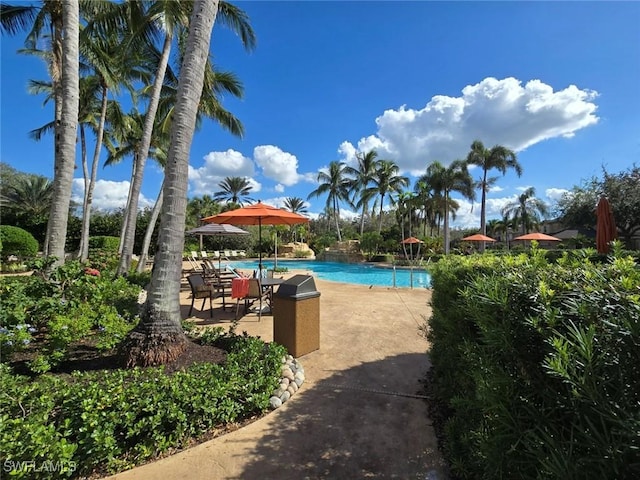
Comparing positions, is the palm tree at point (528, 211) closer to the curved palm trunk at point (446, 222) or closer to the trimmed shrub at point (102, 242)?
the curved palm trunk at point (446, 222)

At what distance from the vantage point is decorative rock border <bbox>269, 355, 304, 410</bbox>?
3137mm

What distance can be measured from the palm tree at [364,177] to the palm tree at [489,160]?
8889 mm

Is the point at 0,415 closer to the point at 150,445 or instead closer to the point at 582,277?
the point at 150,445

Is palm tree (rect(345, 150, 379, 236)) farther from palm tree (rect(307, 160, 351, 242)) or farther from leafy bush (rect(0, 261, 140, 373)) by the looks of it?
leafy bush (rect(0, 261, 140, 373))

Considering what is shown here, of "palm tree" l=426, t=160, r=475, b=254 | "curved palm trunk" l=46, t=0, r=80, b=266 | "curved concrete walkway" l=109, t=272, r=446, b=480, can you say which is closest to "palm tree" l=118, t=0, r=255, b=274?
"curved palm trunk" l=46, t=0, r=80, b=266

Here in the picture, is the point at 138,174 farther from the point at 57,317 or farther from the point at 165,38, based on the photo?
the point at 57,317

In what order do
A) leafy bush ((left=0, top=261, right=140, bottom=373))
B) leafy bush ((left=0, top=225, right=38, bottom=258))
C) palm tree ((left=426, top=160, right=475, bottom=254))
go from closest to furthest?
leafy bush ((left=0, top=261, right=140, bottom=373)) < leafy bush ((left=0, top=225, right=38, bottom=258)) < palm tree ((left=426, top=160, right=475, bottom=254))

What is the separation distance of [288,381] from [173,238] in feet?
6.83

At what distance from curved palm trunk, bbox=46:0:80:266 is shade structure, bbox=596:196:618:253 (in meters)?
10.1

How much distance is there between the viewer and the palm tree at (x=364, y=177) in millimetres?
30044

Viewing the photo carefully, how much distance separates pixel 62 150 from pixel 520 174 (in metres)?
31.6

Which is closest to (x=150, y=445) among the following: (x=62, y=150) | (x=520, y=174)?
(x=62, y=150)

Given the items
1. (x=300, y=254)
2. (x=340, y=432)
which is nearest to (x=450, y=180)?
(x=300, y=254)

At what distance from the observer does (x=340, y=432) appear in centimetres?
266
